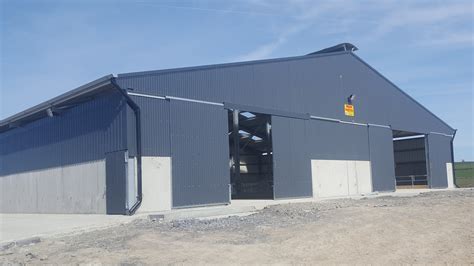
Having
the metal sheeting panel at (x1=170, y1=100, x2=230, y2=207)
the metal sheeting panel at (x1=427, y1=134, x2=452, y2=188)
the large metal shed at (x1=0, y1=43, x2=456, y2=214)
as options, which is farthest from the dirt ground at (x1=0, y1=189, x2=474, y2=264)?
the metal sheeting panel at (x1=427, y1=134, x2=452, y2=188)

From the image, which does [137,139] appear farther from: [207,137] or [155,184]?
[207,137]

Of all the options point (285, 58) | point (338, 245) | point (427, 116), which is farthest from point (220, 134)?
point (427, 116)

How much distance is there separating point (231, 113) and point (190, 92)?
259 inches

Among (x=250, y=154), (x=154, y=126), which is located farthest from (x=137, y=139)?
(x=250, y=154)

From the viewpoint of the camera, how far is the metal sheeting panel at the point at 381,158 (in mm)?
36750

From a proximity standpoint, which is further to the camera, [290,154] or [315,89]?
[315,89]

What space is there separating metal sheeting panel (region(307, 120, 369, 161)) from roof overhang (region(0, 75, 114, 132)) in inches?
558

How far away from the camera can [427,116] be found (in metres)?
44.7

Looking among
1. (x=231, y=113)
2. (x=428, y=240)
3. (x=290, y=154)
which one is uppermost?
(x=231, y=113)

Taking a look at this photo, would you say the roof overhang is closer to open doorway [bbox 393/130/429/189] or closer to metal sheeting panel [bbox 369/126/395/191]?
metal sheeting panel [bbox 369/126/395/191]

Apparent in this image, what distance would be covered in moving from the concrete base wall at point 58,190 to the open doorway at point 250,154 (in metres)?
8.88

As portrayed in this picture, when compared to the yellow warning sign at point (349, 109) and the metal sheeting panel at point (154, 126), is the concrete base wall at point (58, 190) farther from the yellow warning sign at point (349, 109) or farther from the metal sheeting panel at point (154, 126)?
the yellow warning sign at point (349, 109)

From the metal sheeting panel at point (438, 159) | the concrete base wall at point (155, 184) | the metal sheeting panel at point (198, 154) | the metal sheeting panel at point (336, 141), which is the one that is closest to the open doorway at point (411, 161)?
the metal sheeting panel at point (438, 159)

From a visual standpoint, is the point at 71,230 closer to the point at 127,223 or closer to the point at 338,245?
the point at 127,223
